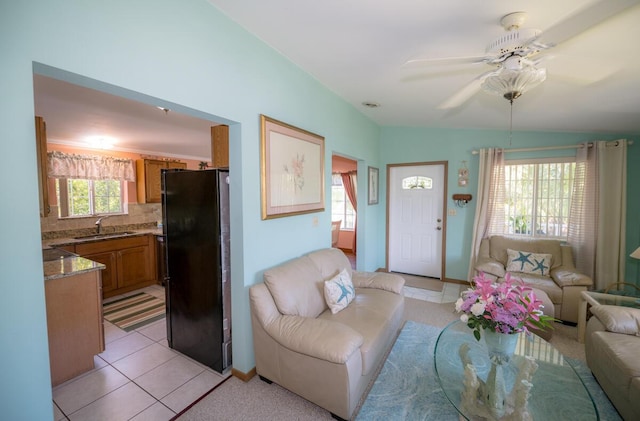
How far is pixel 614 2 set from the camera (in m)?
→ 1.34

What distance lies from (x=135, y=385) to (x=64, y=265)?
1228 millimetres

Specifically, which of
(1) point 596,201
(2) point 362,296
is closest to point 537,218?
(1) point 596,201

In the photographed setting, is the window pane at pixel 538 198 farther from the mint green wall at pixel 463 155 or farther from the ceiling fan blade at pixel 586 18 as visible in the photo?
the ceiling fan blade at pixel 586 18

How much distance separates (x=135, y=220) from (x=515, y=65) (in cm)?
562

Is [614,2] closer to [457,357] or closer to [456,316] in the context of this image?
[457,357]

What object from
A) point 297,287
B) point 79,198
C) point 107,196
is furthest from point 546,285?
point 79,198

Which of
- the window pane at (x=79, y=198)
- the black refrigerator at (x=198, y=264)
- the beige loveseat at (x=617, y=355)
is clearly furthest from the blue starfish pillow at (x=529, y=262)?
the window pane at (x=79, y=198)

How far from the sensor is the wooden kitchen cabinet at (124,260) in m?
3.84

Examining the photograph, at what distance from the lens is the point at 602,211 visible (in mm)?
3449

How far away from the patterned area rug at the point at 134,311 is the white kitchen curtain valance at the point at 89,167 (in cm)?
198

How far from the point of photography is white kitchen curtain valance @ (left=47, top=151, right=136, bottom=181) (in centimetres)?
389

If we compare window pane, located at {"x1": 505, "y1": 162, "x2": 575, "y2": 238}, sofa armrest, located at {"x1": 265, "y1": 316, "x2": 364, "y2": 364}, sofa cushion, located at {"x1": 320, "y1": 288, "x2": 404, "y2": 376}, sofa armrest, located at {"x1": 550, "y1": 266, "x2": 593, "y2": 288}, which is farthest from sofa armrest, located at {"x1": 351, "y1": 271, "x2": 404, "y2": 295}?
window pane, located at {"x1": 505, "y1": 162, "x2": 575, "y2": 238}

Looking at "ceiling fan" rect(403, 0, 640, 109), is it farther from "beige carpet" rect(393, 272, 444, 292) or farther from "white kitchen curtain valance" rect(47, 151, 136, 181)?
"white kitchen curtain valance" rect(47, 151, 136, 181)

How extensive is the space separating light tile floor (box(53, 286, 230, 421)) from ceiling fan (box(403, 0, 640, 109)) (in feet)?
9.33
